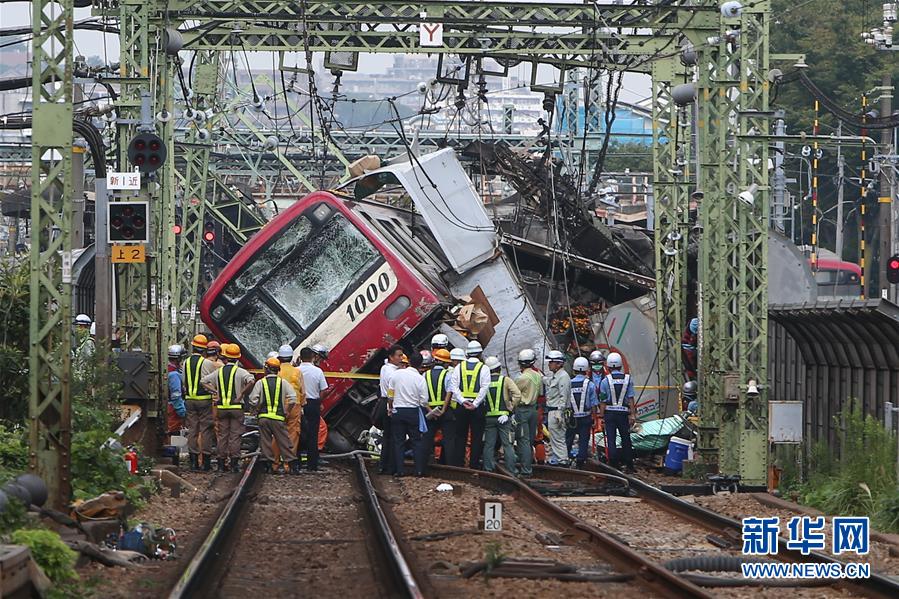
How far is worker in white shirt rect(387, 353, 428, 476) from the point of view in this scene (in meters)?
22.0

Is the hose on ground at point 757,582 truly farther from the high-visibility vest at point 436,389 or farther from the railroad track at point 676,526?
the high-visibility vest at point 436,389

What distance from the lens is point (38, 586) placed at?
34.0 feet

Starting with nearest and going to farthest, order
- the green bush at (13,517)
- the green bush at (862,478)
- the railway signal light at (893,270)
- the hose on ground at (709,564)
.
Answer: the green bush at (13,517), the hose on ground at (709,564), the green bush at (862,478), the railway signal light at (893,270)

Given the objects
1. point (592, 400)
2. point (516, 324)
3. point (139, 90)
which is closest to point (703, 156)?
point (592, 400)

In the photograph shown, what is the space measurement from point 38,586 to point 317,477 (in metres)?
11.8

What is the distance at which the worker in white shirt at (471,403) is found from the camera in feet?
71.3

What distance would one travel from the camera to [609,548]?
13.2 meters

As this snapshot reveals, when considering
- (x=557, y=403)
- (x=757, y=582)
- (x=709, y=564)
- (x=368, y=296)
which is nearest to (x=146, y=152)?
(x=368, y=296)

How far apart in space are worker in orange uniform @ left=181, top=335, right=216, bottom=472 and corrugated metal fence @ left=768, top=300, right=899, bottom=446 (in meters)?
7.90

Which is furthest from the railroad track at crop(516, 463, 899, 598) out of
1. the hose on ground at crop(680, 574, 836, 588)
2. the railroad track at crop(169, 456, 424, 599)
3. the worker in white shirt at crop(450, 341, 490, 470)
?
the railroad track at crop(169, 456, 424, 599)

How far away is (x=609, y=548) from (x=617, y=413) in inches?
412

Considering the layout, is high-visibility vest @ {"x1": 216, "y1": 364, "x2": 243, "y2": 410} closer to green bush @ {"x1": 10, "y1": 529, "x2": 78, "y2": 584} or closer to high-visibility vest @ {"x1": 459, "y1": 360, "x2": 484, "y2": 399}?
high-visibility vest @ {"x1": 459, "y1": 360, "x2": 484, "y2": 399}

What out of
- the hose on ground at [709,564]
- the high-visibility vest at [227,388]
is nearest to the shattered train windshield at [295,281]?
the high-visibility vest at [227,388]

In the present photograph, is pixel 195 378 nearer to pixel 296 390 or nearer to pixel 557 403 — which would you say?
pixel 296 390
